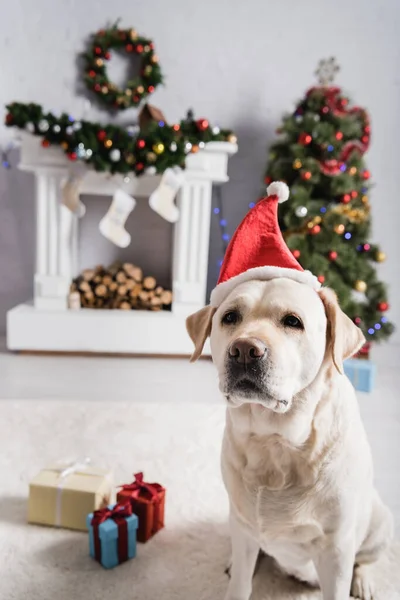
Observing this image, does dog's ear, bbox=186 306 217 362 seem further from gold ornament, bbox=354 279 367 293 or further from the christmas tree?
gold ornament, bbox=354 279 367 293

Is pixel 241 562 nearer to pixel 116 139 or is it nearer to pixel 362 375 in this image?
pixel 362 375

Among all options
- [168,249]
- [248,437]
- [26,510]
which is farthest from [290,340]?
[168,249]

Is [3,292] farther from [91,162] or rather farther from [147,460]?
[147,460]

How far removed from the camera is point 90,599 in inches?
46.3

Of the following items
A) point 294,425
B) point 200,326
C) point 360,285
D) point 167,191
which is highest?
point 167,191

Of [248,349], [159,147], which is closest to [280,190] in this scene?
[248,349]

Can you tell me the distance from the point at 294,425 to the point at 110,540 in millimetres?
604

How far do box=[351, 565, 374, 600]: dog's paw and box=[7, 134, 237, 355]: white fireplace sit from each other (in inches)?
81.6

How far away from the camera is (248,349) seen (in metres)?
0.89

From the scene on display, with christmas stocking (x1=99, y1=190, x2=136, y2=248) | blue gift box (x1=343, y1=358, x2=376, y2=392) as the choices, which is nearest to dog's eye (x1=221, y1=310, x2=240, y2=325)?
blue gift box (x1=343, y1=358, x2=376, y2=392)

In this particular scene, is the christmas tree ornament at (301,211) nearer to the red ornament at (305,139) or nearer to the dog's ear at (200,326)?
the red ornament at (305,139)

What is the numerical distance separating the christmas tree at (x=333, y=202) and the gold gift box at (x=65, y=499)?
2.04 metres

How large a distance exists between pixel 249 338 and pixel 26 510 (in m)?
1.02

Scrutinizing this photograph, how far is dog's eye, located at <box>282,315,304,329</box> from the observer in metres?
0.96
